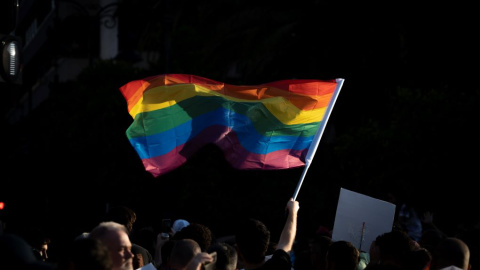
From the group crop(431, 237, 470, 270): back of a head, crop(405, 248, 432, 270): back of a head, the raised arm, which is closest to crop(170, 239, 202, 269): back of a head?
the raised arm

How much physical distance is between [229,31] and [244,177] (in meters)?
3.04

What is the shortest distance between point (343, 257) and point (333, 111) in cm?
1205

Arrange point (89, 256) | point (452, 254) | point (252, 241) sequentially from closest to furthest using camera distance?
1. point (89, 256)
2. point (252, 241)
3. point (452, 254)

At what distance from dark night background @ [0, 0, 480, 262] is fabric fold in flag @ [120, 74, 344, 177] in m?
5.59

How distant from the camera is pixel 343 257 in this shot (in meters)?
6.35

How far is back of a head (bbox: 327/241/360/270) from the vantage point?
6332mm

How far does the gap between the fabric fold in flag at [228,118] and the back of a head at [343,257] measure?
2.52m

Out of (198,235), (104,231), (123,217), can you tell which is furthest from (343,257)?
(123,217)

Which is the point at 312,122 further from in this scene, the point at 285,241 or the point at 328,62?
the point at 328,62

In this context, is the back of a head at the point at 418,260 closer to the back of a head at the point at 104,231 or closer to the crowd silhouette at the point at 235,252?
the crowd silhouette at the point at 235,252

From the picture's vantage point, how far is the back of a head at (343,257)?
6332 mm

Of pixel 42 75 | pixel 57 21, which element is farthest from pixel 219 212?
pixel 42 75

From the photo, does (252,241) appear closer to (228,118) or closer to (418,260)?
(418,260)

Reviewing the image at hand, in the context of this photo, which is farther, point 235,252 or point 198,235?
point 198,235
